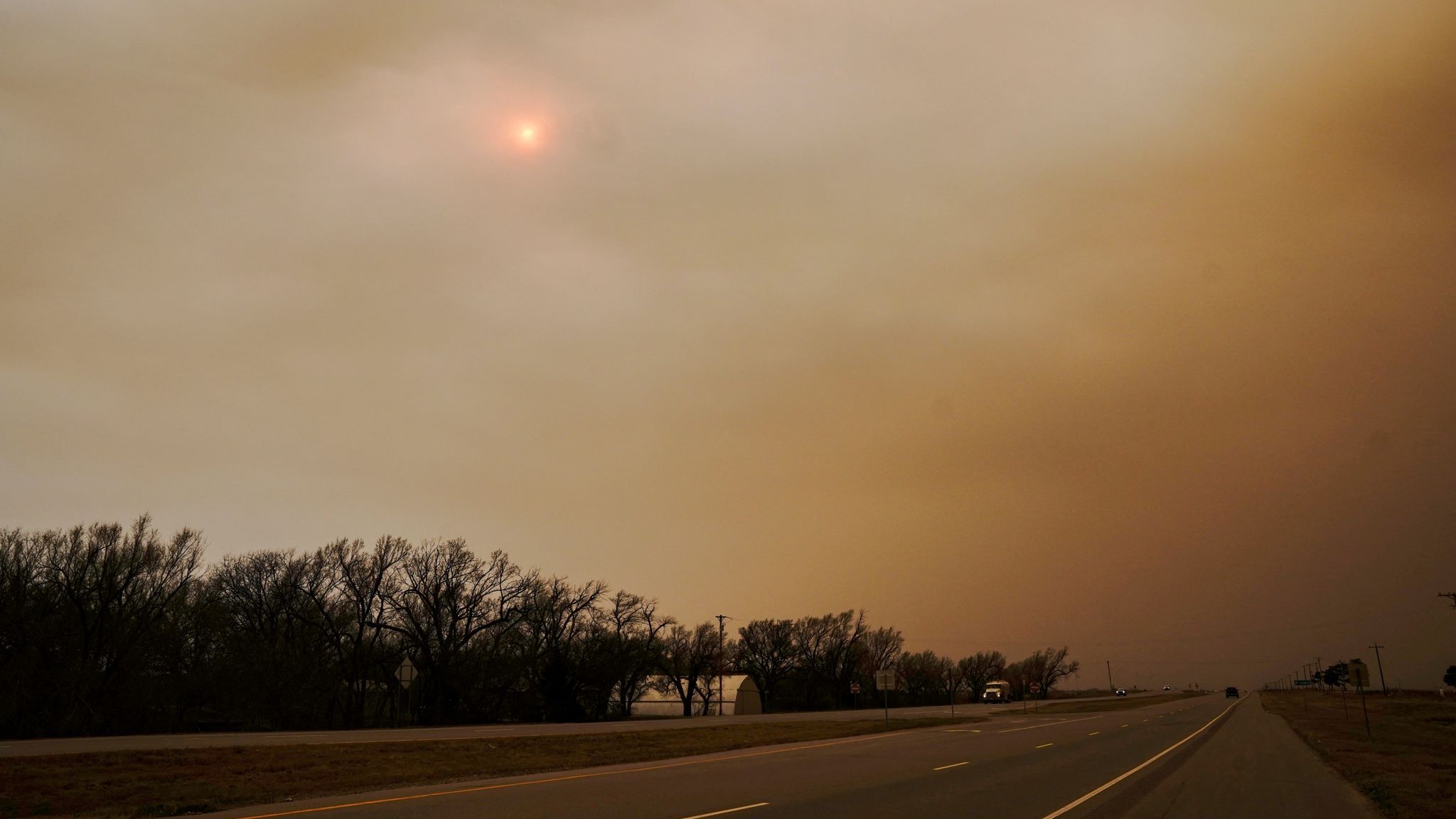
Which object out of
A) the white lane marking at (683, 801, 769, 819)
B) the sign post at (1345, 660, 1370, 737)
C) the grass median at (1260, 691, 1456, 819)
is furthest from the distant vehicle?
the white lane marking at (683, 801, 769, 819)

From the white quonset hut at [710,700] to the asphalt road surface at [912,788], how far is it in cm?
6158

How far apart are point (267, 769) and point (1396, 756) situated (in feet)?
118

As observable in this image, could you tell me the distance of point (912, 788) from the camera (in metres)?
18.8

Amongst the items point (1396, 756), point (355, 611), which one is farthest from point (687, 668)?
point (1396, 756)

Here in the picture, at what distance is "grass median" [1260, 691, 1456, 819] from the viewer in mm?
17422

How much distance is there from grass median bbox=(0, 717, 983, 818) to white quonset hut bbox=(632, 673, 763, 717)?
58.5 m

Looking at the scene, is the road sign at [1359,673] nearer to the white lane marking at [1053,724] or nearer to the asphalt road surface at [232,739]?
the white lane marking at [1053,724]

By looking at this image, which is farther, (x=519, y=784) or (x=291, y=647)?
(x=291, y=647)

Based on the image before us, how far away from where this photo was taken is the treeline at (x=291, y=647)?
52.0m

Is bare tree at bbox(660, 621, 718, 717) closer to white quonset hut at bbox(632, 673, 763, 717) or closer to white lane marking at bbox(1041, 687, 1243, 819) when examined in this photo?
white quonset hut at bbox(632, 673, 763, 717)

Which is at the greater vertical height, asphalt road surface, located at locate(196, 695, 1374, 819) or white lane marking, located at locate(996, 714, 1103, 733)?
asphalt road surface, located at locate(196, 695, 1374, 819)

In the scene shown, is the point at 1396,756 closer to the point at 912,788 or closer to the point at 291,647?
the point at 912,788

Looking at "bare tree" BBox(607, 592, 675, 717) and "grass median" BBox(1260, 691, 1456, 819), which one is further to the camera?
"bare tree" BBox(607, 592, 675, 717)

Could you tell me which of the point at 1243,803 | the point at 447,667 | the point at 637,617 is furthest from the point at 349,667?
the point at 1243,803
